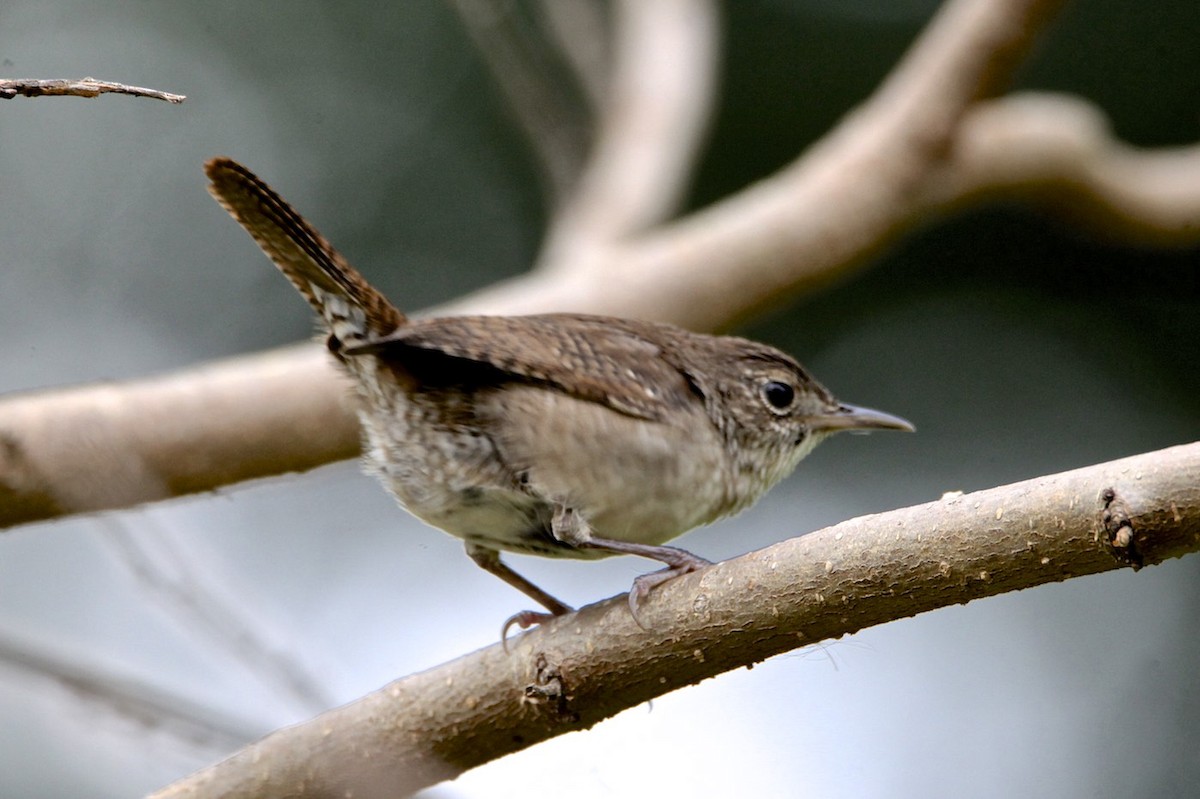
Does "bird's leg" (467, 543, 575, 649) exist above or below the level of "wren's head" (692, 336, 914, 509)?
below

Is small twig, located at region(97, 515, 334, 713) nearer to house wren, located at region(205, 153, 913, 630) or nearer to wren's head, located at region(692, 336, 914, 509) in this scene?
house wren, located at region(205, 153, 913, 630)

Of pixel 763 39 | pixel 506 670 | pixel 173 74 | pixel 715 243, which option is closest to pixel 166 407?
pixel 506 670

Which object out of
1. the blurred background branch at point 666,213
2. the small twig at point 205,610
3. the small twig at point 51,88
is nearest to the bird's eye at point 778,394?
the blurred background branch at point 666,213

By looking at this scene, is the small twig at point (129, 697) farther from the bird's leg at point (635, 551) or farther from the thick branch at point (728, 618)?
the bird's leg at point (635, 551)

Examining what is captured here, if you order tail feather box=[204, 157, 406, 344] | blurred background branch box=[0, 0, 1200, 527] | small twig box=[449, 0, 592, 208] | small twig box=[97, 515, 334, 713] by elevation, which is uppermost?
small twig box=[449, 0, 592, 208]

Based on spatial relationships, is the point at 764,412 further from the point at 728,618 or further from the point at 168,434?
the point at 168,434

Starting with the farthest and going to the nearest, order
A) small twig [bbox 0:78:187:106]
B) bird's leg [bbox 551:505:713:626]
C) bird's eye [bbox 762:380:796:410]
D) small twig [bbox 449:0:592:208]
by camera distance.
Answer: small twig [bbox 449:0:592:208] → bird's eye [bbox 762:380:796:410] → bird's leg [bbox 551:505:713:626] → small twig [bbox 0:78:187:106]

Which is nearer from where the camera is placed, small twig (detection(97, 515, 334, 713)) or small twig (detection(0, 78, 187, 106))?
small twig (detection(0, 78, 187, 106))

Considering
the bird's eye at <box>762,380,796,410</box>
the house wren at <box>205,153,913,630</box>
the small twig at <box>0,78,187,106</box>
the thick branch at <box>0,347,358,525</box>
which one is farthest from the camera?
the bird's eye at <box>762,380,796,410</box>

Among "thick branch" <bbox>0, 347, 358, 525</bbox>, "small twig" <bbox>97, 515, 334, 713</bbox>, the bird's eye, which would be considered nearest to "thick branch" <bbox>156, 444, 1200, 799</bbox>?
"small twig" <bbox>97, 515, 334, 713</bbox>
